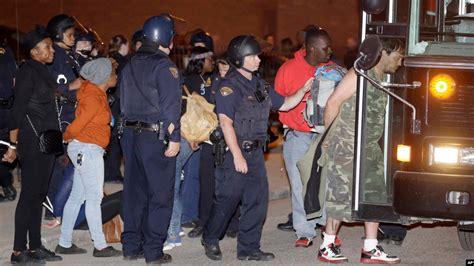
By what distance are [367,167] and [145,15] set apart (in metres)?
11.7

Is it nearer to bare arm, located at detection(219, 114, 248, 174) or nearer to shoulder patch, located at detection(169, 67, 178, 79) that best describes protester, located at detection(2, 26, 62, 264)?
shoulder patch, located at detection(169, 67, 178, 79)

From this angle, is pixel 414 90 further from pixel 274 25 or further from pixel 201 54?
pixel 274 25

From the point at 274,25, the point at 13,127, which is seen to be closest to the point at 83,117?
the point at 13,127

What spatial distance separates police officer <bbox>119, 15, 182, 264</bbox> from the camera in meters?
8.41

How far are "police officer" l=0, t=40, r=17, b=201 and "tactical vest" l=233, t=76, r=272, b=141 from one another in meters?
3.30

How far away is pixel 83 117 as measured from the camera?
8648mm

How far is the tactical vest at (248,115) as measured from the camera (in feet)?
28.6

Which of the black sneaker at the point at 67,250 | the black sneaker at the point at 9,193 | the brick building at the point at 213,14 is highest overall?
the brick building at the point at 213,14

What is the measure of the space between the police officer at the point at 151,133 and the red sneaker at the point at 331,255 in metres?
1.31

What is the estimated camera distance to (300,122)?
9562 millimetres

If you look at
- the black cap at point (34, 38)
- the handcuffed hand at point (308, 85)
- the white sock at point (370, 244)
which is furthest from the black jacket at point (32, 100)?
the white sock at point (370, 244)

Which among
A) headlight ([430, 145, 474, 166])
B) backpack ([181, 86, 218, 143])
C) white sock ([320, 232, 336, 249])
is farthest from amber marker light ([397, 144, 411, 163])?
backpack ([181, 86, 218, 143])

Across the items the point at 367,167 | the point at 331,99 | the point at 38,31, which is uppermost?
the point at 38,31

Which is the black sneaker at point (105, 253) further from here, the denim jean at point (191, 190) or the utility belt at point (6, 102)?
the utility belt at point (6, 102)
